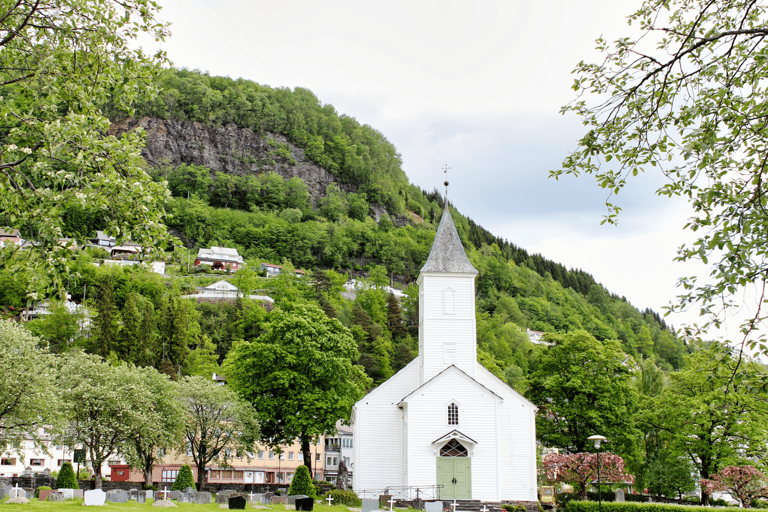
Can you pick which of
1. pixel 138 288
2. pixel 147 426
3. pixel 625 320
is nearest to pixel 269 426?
pixel 147 426

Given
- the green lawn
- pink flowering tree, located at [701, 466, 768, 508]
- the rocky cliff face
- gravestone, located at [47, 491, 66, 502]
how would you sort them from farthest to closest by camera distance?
1. the rocky cliff face
2. pink flowering tree, located at [701, 466, 768, 508]
3. gravestone, located at [47, 491, 66, 502]
4. the green lawn

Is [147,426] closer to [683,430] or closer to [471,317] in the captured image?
[471,317]

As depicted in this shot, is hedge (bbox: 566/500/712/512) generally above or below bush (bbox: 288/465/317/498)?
below

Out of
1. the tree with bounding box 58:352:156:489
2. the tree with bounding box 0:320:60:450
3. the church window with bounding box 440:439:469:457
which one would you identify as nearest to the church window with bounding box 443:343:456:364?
the church window with bounding box 440:439:469:457

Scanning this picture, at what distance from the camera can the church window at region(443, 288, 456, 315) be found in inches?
1554

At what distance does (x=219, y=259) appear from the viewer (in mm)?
146875

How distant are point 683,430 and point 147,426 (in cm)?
2921

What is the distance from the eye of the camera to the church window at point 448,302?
129ft

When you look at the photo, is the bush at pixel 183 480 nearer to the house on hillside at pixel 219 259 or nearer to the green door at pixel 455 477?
the green door at pixel 455 477

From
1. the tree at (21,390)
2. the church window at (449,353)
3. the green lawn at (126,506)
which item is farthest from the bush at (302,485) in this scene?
the tree at (21,390)

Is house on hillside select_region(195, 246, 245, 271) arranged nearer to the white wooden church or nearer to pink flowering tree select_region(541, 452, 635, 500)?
the white wooden church

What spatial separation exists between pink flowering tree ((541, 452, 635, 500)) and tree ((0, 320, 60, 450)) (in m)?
25.8

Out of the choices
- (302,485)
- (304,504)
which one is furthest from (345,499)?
(304,504)

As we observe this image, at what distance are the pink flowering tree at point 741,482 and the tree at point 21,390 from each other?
31801 millimetres
